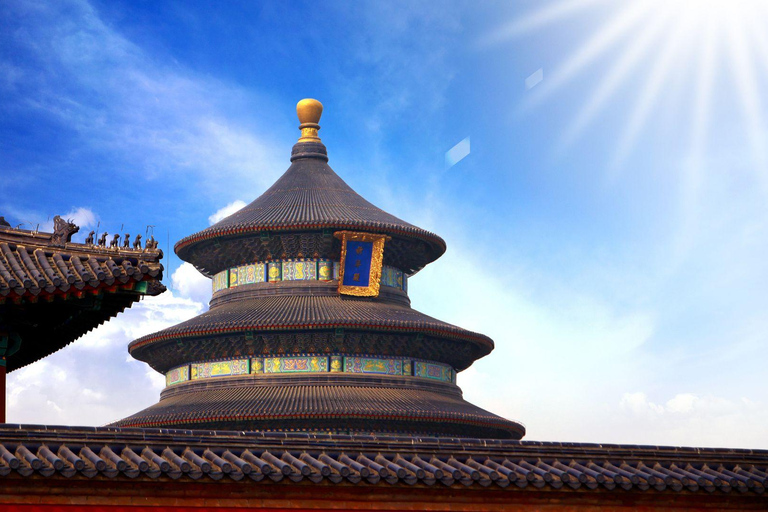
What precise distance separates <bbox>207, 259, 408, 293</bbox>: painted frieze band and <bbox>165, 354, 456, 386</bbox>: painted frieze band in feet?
10.6

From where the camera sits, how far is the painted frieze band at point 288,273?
36812 millimetres

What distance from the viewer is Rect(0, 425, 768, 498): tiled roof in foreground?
1515cm

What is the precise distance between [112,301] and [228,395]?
17.1 meters

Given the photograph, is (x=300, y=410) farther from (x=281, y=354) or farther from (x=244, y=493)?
(x=244, y=493)

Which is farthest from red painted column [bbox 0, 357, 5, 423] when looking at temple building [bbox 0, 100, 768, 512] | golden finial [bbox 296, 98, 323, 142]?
golden finial [bbox 296, 98, 323, 142]

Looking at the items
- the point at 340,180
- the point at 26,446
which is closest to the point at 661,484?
the point at 26,446

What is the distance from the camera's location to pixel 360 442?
55.8ft

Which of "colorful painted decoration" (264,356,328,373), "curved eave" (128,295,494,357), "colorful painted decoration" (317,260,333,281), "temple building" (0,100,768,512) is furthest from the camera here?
"colorful painted decoration" (317,260,333,281)

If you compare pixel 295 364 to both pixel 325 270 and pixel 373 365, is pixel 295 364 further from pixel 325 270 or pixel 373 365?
pixel 325 270

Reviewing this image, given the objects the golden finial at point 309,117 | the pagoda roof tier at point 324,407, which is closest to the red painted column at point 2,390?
the pagoda roof tier at point 324,407

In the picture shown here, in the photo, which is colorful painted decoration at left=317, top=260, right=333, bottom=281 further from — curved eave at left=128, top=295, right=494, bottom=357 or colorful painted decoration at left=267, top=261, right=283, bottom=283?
colorful painted decoration at left=267, top=261, right=283, bottom=283

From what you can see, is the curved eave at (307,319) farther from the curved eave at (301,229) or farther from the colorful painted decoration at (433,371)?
the curved eave at (301,229)

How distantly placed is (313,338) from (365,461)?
18.0 meters

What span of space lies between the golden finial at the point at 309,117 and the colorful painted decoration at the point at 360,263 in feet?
23.0
